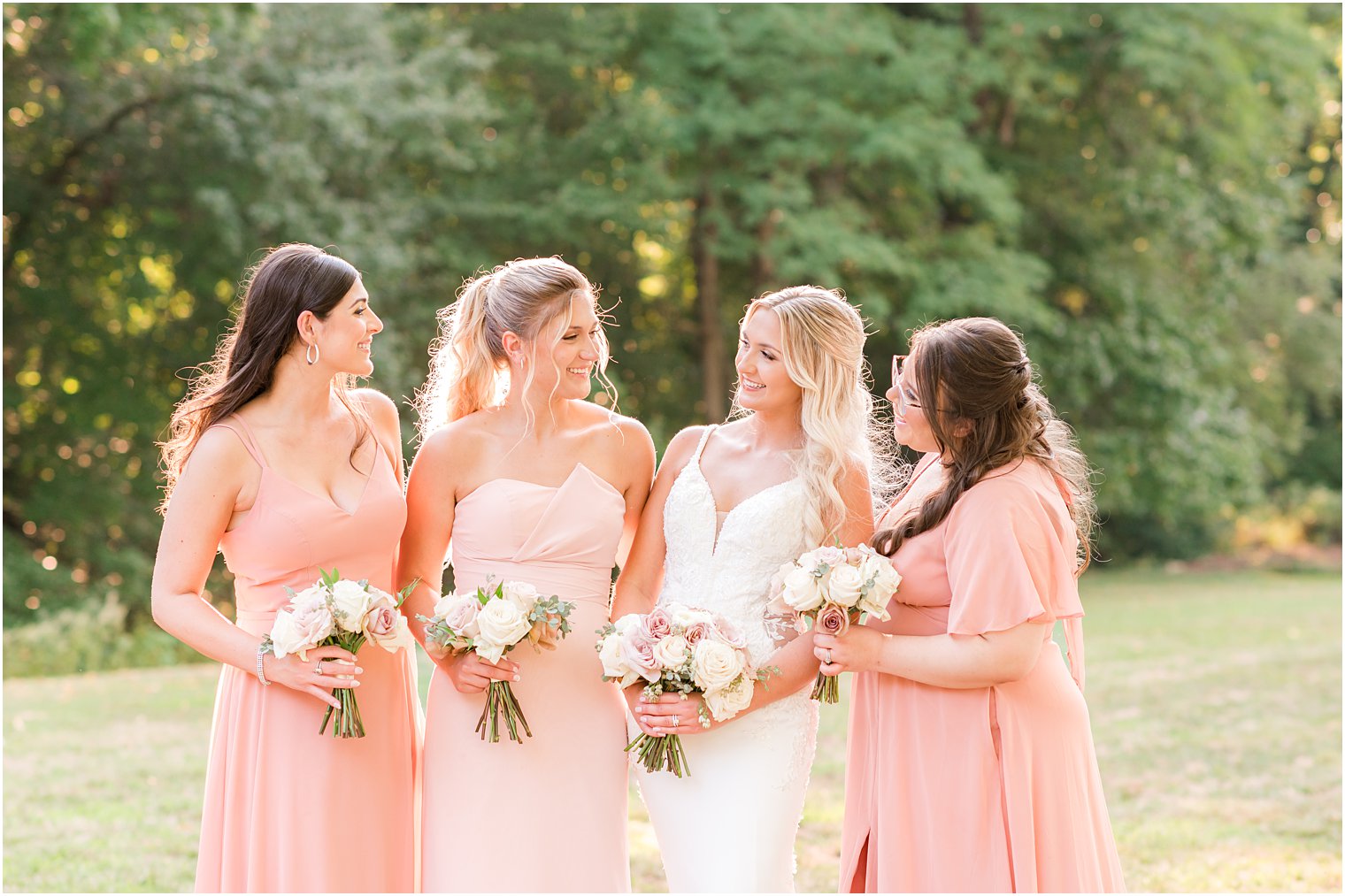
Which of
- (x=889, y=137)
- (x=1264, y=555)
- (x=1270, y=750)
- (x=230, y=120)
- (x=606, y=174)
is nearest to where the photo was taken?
(x=1270, y=750)

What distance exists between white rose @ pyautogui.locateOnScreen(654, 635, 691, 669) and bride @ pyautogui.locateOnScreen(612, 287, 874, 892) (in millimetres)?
393

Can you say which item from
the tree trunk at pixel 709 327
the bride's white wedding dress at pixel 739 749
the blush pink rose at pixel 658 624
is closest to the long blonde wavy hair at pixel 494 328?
the bride's white wedding dress at pixel 739 749

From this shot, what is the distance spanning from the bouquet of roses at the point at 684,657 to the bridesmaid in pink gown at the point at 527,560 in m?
0.48

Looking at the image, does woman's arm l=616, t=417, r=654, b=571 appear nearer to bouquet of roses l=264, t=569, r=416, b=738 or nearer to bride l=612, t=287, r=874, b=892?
bride l=612, t=287, r=874, b=892

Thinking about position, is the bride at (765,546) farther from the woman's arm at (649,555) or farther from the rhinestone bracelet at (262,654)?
the rhinestone bracelet at (262,654)

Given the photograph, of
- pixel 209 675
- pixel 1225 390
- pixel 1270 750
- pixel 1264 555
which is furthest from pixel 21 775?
pixel 1264 555

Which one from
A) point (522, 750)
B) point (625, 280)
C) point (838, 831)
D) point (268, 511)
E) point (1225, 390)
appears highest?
point (625, 280)

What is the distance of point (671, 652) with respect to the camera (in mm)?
4074

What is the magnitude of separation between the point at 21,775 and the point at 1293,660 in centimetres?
1356

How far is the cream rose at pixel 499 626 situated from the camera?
160 inches

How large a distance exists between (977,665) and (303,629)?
2042 millimetres

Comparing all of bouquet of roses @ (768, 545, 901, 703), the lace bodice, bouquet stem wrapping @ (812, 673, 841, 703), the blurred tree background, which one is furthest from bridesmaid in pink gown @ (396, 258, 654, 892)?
the blurred tree background

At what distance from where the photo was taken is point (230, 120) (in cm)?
1822

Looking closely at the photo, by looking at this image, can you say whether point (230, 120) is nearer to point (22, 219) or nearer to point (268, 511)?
point (22, 219)
